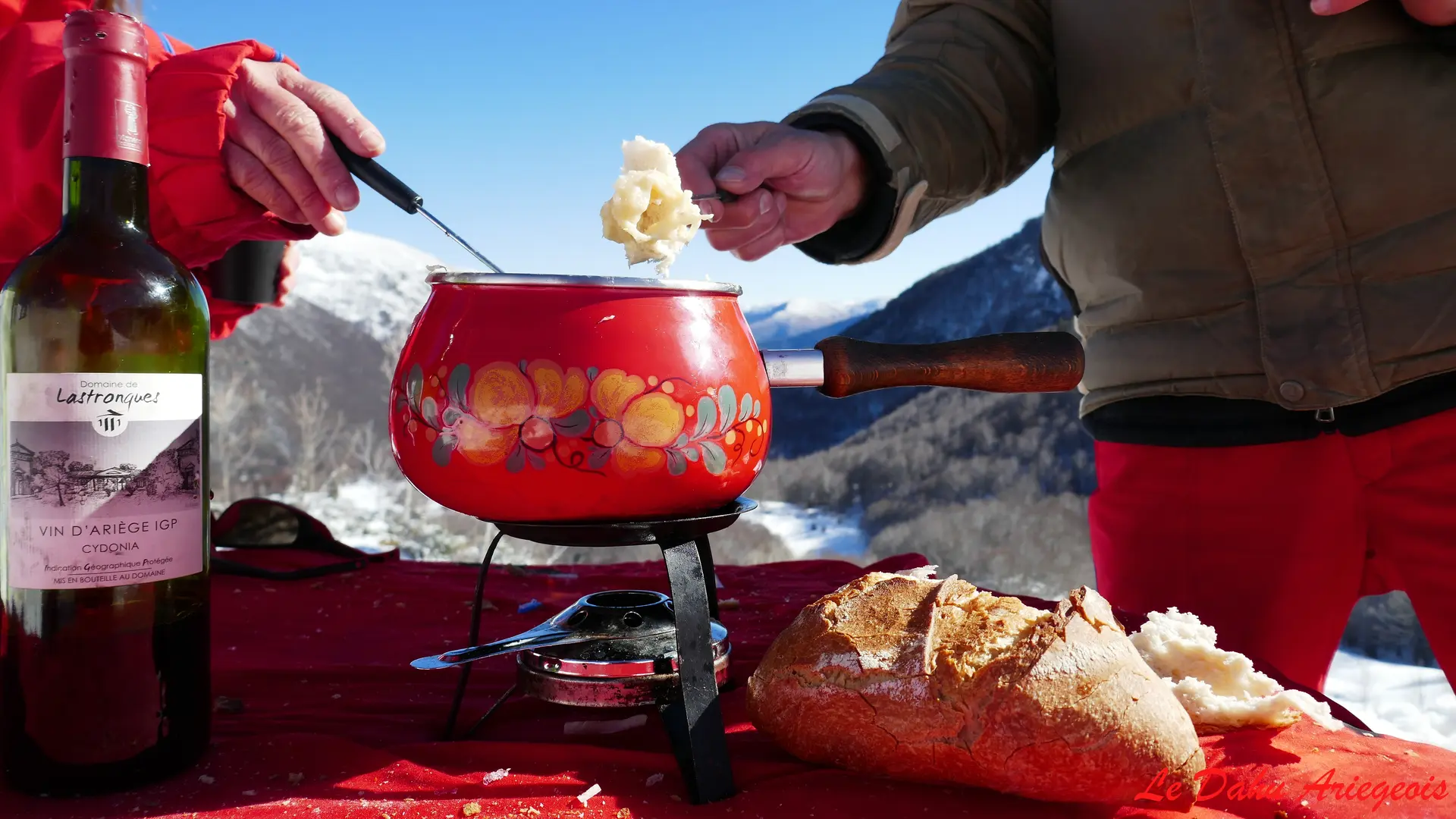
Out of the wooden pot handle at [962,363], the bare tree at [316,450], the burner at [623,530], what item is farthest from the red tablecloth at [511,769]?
the bare tree at [316,450]

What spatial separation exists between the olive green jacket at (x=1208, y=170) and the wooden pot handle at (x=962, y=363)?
1.91 ft

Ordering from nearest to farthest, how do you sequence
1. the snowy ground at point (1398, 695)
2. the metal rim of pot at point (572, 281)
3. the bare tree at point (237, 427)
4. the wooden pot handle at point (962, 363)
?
the metal rim of pot at point (572, 281)
the wooden pot handle at point (962, 363)
the snowy ground at point (1398, 695)
the bare tree at point (237, 427)

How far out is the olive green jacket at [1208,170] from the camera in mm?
1491

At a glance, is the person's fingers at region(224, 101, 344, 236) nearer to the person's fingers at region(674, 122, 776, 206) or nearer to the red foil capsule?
the red foil capsule

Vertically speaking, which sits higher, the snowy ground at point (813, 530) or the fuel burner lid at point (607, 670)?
the fuel burner lid at point (607, 670)

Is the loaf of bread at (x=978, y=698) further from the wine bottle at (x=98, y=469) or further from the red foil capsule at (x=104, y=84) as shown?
the red foil capsule at (x=104, y=84)

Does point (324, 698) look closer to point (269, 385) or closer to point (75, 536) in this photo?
point (75, 536)

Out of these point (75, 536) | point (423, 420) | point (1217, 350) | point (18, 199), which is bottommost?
point (75, 536)

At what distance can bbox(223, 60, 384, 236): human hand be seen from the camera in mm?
1225

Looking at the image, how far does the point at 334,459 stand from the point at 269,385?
0.57m

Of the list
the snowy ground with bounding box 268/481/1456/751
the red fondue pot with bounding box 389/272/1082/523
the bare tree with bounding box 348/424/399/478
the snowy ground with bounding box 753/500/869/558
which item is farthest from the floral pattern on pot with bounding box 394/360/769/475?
the bare tree with bounding box 348/424/399/478

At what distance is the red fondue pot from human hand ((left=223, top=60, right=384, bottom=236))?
0.37 m

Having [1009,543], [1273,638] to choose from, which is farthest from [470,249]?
[1009,543]

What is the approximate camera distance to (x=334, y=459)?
4.64 m
